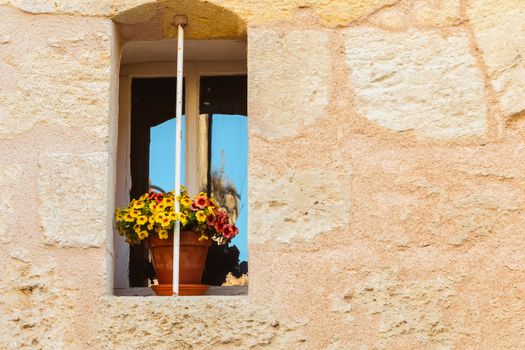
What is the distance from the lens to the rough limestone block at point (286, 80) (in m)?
2.92

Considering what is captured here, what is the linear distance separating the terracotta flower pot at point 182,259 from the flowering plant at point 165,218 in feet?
0.10

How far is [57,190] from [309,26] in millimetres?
1055

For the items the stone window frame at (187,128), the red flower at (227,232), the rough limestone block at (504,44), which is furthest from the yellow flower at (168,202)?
the rough limestone block at (504,44)

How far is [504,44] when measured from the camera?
2930 millimetres

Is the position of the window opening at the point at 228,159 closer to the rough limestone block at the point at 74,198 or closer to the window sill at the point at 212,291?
the window sill at the point at 212,291

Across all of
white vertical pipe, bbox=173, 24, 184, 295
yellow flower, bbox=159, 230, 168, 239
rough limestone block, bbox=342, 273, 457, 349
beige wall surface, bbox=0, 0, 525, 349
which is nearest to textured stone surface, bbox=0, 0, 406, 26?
beige wall surface, bbox=0, 0, 525, 349

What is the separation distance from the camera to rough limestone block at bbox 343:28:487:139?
289 cm

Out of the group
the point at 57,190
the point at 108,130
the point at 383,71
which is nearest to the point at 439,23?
the point at 383,71

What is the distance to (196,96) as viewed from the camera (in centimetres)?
352

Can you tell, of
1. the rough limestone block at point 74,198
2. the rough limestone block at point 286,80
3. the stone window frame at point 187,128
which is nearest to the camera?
the rough limestone block at point 74,198

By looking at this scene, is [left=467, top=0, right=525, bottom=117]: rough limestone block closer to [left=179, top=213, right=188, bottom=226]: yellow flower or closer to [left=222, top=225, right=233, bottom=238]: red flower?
[left=222, top=225, right=233, bottom=238]: red flower

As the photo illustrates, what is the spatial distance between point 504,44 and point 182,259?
1368mm

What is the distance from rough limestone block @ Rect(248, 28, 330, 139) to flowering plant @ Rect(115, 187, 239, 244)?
1.22 feet

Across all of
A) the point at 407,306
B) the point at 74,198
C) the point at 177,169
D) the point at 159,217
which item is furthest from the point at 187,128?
the point at 407,306
